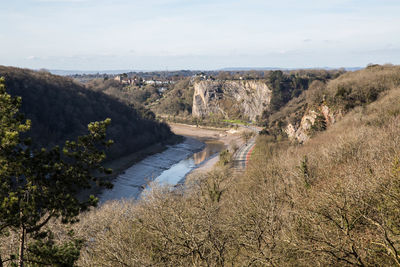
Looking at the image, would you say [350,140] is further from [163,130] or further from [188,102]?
[188,102]

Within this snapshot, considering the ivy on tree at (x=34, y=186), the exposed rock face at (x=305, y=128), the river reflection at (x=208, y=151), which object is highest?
the ivy on tree at (x=34, y=186)

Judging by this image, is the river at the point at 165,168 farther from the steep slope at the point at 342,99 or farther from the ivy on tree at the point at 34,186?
the ivy on tree at the point at 34,186

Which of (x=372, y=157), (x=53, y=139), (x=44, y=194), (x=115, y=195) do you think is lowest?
(x=115, y=195)

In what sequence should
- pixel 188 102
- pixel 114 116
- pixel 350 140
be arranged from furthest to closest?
pixel 188 102
pixel 114 116
pixel 350 140

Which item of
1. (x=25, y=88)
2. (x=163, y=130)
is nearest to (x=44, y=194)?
(x=25, y=88)

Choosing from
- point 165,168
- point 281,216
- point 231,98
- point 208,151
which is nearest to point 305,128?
point 165,168

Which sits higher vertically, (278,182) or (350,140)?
(350,140)

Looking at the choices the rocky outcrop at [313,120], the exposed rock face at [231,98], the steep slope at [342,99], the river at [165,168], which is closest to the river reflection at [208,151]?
the river at [165,168]
